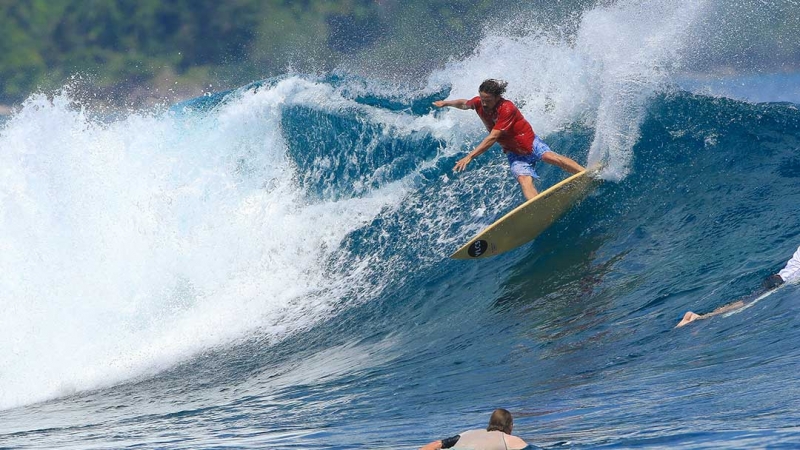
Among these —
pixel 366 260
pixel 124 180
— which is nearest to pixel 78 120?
pixel 124 180

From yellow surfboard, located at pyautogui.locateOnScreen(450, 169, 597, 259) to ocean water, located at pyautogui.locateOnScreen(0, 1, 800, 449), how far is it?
0.19m

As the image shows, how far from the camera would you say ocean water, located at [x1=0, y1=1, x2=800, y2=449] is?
6.62 metres

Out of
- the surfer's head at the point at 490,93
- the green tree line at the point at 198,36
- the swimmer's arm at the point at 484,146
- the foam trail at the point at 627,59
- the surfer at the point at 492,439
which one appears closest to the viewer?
the surfer at the point at 492,439

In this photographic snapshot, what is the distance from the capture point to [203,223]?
1299 centimetres

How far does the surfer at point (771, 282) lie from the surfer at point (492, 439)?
272cm

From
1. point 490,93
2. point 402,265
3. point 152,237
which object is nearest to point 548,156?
point 490,93

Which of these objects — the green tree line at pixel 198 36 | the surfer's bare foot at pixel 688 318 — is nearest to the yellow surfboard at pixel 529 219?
the surfer's bare foot at pixel 688 318

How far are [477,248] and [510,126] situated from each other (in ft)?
4.36

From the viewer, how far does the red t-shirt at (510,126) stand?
9.56 metres

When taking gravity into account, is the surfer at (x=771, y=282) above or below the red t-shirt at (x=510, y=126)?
below

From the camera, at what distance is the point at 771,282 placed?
7570 mm

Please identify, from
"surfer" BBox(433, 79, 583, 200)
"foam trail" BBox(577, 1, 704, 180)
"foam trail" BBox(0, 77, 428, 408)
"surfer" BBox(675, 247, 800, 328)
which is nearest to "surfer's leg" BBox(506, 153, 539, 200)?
"surfer" BBox(433, 79, 583, 200)

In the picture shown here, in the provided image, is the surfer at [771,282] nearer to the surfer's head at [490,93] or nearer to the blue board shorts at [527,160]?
the blue board shorts at [527,160]

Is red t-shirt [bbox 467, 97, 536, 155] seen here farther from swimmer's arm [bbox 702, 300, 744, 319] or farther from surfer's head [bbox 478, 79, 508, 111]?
swimmer's arm [bbox 702, 300, 744, 319]
